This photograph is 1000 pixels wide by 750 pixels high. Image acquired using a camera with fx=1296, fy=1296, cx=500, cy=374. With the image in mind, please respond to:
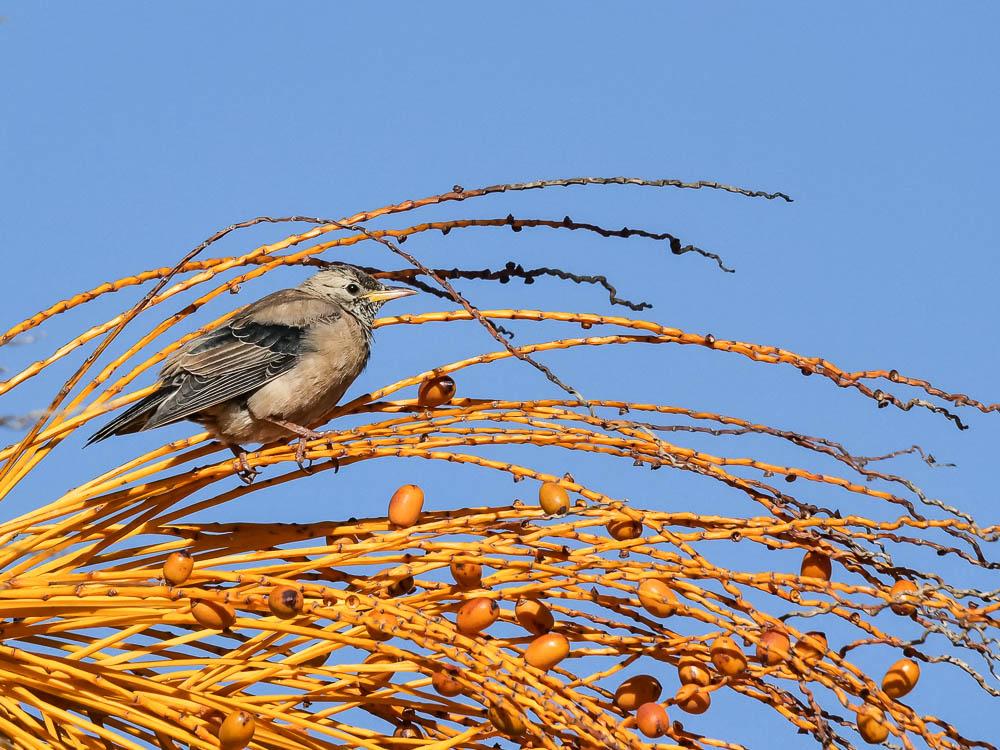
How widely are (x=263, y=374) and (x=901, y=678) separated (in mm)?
2710

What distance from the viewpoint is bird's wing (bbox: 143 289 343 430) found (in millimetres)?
4664

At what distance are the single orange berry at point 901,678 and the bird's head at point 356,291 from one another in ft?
10.0

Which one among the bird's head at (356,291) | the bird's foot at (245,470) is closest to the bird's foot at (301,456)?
the bird's foot at (245,470)

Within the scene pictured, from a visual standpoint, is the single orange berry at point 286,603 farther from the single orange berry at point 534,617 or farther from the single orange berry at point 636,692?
the single orange berry at point 636,692

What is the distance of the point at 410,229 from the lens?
11.9 feet

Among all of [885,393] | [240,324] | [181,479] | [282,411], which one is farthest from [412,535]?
[240,324]

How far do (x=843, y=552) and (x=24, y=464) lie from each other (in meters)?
2.20

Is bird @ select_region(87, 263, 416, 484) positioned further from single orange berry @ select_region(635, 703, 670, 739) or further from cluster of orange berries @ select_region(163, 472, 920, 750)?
single orange berry @ select_region(635, 703, 670, 739)

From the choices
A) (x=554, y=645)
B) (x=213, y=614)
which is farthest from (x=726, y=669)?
(x=213, y=614)

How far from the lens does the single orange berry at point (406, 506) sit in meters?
3.25

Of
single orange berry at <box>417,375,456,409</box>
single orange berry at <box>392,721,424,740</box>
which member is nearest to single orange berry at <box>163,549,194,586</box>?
single orange berry at <box>392,721,424,740</box>

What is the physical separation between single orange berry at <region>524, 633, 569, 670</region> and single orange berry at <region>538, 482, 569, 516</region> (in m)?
0.29

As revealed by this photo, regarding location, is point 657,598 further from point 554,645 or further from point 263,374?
point 263,374

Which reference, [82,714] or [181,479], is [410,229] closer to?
[181,479]
